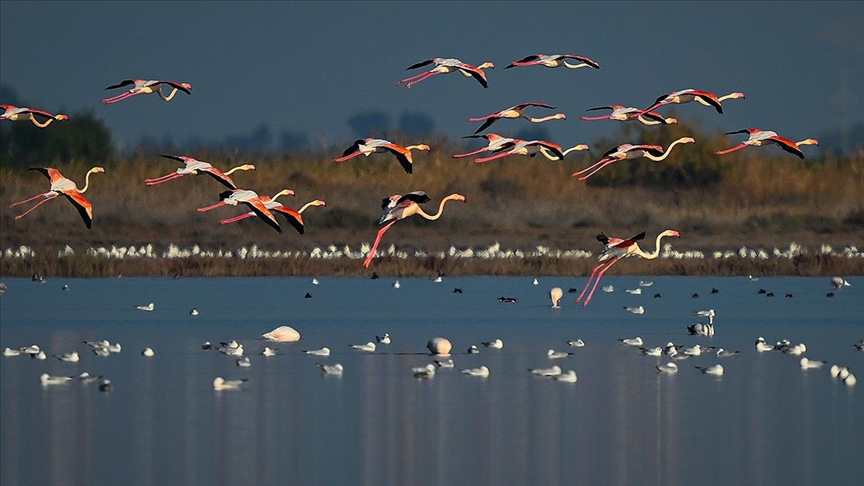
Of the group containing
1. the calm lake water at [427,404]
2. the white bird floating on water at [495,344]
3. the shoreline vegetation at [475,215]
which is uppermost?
the shoreline vegetation at [475,215]

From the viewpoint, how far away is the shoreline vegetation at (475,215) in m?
30.5

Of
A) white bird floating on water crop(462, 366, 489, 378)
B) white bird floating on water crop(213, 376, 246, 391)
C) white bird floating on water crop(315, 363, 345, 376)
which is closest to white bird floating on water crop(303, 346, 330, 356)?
A: white bird floating on water crop(315, 363, 345, 376)

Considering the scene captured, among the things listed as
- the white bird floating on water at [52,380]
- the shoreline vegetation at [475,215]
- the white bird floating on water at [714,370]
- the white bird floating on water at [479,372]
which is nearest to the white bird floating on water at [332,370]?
the white bird floating on water at [479,372]

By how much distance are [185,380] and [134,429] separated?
2441mm

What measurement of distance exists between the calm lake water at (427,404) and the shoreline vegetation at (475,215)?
19.3 ft

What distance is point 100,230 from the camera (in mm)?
36031

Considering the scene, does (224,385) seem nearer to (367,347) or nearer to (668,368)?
(367,347)

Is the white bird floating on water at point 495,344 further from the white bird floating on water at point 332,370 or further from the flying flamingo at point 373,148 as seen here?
the white bird floating on water at point 332,370

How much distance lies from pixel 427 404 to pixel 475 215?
2234 centimetres

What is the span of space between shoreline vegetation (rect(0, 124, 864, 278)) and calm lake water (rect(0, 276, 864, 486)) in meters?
5.88

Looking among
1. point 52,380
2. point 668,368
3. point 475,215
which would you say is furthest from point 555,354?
point 475,215

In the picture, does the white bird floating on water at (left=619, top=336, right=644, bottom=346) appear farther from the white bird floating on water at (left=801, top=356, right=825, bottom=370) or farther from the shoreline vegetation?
the shoreline vegetation

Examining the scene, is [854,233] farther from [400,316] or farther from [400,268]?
[400,316]

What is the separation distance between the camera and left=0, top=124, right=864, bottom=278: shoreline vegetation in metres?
30.5
